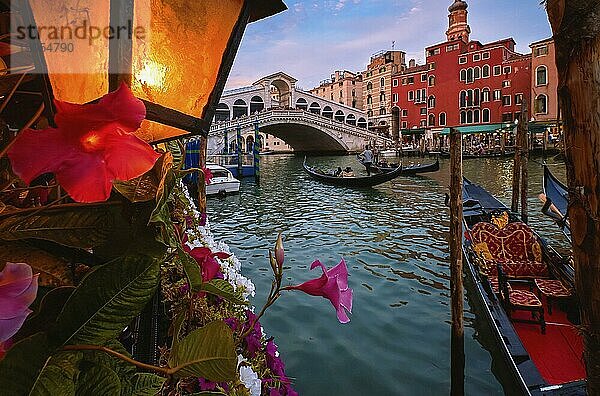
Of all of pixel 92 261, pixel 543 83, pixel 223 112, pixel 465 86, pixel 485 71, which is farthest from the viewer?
pixel 223 112

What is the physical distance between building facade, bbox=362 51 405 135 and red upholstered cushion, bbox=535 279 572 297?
37630mm

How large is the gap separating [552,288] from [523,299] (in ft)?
1.75

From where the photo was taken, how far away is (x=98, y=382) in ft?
1.02

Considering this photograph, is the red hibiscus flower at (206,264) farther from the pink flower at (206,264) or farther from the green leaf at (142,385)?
the green leaf at (142,385)

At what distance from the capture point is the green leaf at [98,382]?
31cm

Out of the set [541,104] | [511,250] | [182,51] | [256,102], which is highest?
[256,102]

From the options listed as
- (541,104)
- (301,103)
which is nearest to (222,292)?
(541,104)

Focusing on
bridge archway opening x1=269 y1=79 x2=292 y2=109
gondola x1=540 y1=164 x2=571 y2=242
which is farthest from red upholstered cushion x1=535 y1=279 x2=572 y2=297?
bridge archway opening x1=269 y1=79 x2=292 y2=109

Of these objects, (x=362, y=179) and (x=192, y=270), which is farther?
(x=362, y=179)

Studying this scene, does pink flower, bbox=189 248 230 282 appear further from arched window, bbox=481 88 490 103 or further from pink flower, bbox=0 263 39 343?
arched window, bbox=481 88 490 103

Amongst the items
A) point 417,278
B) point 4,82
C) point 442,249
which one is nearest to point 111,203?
point 4,82

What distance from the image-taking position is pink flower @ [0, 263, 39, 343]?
0.86 feet

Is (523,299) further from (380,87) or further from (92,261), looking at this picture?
(380,87)

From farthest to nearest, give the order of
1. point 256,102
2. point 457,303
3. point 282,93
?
point 282,93 → point 256,102 → point 457,303
